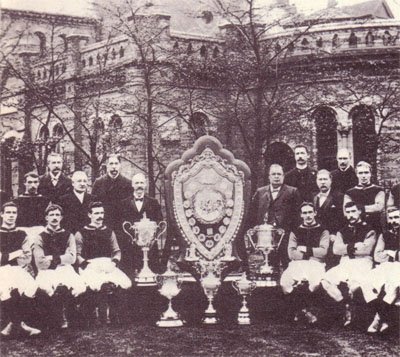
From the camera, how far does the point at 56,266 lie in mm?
6742

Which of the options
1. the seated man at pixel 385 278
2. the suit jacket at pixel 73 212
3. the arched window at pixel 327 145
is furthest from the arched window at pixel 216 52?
the seated man at pixel 385 278

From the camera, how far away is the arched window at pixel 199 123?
415 inches

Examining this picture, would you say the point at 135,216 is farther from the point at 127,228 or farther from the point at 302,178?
the point at 302,178

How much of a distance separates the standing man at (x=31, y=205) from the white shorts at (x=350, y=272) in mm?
2762

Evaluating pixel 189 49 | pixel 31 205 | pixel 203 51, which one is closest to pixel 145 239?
pixel 31 205

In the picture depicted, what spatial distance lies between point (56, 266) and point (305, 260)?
92.9 inches

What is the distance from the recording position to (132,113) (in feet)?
33.2

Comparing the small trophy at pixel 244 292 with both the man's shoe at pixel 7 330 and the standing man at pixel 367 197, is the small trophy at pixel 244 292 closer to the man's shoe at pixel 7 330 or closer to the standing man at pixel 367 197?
the standing man at pixel 367 197

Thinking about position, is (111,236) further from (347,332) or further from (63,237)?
(347,332)

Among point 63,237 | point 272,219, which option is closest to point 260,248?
point 272,219

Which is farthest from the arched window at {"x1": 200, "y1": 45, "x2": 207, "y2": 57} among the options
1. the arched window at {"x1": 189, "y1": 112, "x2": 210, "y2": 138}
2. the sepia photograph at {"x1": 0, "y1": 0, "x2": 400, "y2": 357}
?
the sepia photograph at {"x1": 0, "y1": 0, "x2": 400, "y2": 357}

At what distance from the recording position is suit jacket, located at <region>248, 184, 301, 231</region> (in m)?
7.13

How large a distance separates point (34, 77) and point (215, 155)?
712cm

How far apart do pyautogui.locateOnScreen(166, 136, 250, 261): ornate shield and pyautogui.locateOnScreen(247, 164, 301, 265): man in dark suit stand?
170 millimetres
